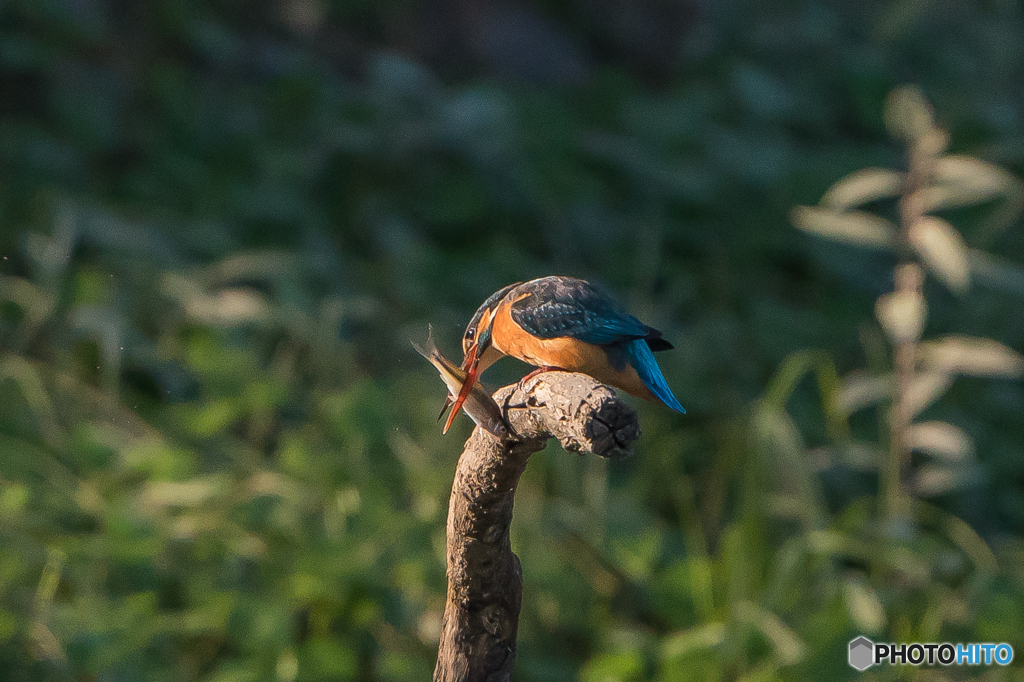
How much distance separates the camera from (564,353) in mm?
725

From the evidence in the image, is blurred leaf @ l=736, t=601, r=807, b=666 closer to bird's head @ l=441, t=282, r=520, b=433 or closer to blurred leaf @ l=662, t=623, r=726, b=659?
blurred leaf @ l=662, t=623, r=726, b=659

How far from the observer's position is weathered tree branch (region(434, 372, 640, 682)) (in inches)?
24.1

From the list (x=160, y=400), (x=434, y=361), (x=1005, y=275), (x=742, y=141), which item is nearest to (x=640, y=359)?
(x=434, y=361)

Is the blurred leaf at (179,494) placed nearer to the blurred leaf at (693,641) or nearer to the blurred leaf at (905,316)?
the blurred leaf at (693,641)

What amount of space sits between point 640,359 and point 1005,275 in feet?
5.24

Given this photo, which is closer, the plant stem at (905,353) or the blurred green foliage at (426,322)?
the blurred green foliage at (426,322)

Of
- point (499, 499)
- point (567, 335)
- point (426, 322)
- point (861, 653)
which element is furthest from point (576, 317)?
point (861, 653)

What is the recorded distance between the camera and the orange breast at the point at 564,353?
2.34 feet

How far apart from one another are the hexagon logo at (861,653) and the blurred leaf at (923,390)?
539 millimetres

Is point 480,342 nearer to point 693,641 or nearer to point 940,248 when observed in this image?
point 693,641

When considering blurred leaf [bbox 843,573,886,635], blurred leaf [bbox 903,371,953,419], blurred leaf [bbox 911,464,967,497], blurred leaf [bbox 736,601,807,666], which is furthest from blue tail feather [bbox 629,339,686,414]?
blurred leaf [bbox 911,464,967,497]

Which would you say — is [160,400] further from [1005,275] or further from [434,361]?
[1005,275]


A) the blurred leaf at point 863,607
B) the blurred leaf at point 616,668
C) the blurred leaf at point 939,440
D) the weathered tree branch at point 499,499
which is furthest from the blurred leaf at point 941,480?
the weathered tree branch at point 499,499

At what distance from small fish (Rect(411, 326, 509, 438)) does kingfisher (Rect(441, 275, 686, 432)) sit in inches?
0.9
